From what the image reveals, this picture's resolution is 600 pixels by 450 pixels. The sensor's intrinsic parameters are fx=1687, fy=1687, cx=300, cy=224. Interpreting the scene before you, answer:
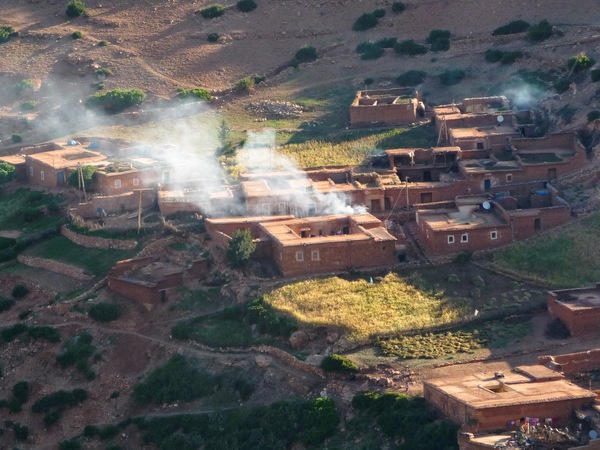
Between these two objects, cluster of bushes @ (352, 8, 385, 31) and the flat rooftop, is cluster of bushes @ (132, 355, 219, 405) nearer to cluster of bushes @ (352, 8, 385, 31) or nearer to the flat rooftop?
the flat rooftop

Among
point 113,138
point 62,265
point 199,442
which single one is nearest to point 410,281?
point 199,442

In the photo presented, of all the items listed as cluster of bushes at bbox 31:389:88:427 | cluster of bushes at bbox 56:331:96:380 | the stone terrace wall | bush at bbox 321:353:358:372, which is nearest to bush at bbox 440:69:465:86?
the stone terrace wall

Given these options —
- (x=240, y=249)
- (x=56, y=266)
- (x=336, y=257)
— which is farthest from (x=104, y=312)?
(x=336, y=257)

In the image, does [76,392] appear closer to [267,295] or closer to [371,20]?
[267,295]

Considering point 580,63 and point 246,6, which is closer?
point 580,63

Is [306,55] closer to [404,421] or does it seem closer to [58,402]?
[58,402]

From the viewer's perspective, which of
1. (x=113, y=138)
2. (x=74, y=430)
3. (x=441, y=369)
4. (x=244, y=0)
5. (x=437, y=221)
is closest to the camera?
(x=441, y=369)
